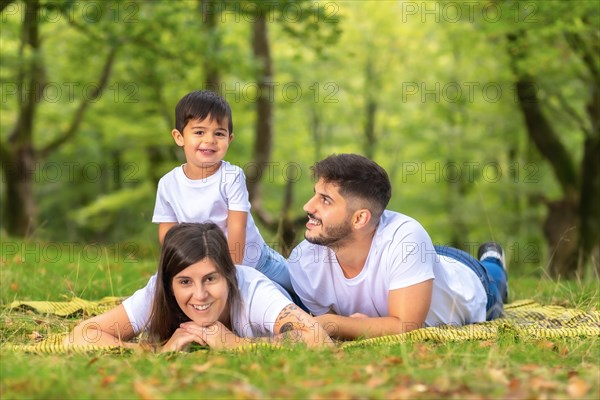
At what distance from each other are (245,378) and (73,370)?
2.73 feet

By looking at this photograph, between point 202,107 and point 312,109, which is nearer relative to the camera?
point 202,107

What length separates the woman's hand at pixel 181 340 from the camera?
12.9 ft

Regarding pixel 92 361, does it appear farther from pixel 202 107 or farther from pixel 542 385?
pixel 542 385

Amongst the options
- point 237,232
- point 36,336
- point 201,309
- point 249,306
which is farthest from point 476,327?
point 36,336

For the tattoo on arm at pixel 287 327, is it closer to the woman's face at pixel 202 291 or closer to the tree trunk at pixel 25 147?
the woman's face at pixel 202 291

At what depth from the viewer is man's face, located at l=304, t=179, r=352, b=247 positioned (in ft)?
14.7

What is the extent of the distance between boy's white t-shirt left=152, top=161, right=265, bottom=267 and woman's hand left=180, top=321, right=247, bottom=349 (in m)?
0.90

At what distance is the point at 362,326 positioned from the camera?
4.37m

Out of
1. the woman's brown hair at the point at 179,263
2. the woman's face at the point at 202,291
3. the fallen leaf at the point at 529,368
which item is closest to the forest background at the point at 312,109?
the woman's brown hair at the point at 179,263

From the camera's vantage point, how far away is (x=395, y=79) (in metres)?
23.3

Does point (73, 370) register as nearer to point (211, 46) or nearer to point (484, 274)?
point (484, 274)

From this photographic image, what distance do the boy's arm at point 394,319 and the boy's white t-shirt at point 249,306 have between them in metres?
0.33

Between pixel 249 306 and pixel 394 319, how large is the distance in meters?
0.84

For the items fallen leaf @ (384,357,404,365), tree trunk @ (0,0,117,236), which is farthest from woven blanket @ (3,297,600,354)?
tree trunk @ (0,0,117,236)
